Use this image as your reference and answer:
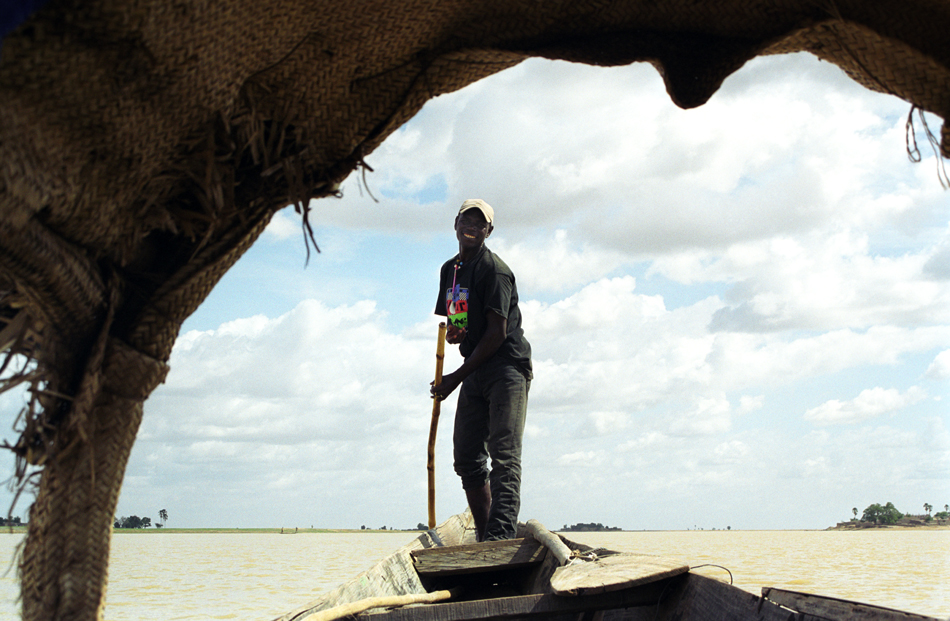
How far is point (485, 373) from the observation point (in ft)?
12.8

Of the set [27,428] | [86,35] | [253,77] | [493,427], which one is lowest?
[27,428]

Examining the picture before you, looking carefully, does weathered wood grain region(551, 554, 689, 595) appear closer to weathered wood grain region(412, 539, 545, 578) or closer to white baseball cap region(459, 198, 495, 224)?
weathered wood grain region(412, 539, 545, 578)

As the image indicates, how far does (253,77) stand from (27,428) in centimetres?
89

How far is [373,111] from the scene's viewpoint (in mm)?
1704

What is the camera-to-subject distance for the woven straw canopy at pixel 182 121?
1240 mm

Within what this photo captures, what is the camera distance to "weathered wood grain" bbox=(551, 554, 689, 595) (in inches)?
83.0

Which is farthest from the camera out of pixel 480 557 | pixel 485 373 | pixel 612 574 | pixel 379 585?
pixel 485 373

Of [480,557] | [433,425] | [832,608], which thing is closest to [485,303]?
[433,425]

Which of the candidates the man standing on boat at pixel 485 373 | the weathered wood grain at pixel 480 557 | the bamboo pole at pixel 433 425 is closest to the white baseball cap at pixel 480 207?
the man standing on boat at pixel 485 373

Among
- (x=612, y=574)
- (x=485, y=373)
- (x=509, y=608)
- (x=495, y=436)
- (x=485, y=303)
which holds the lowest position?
(x=509, y=608)

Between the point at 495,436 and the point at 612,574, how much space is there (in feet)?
5.26

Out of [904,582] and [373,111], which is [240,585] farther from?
[373,111]

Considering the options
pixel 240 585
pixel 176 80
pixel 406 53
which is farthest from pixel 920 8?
pixel 240 585

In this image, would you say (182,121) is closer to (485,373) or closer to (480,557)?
(480,557)
